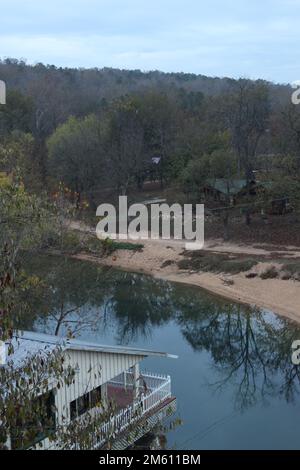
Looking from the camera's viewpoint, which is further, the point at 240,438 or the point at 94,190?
the point at 94,190

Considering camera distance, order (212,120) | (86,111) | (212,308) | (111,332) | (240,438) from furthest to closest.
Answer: (86,111), (212,120), (212,308), (111,332), (240,438)

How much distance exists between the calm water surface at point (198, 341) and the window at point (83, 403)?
274 cm

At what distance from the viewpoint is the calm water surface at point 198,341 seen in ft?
54.6

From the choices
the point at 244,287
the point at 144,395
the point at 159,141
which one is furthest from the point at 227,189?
the point at 144,395

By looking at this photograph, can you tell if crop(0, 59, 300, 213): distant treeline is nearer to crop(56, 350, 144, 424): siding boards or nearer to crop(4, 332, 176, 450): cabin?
crop(4, 332, 176, 450): cabin

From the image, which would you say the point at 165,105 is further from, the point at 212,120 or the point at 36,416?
the point at 36,416

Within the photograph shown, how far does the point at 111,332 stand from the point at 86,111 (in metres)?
50.2

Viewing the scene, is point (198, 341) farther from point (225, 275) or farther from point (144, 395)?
point (144, 395)

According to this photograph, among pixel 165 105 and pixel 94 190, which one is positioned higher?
pixel 165 105

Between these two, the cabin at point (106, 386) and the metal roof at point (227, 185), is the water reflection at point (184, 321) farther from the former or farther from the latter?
the metal roof at point (227, 185)

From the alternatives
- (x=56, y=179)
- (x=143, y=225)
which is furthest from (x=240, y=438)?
(x=56, y=179)

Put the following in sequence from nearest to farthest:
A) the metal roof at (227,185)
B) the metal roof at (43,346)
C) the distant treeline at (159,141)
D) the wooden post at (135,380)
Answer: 1. the metal roof at (43,346)
2. the wooden post at (135,380)
3. the metal roof at (227,185)
4. the distant treeline at (159,141)

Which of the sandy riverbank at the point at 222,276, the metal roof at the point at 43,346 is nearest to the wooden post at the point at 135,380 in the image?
the metal roof at the point at 43,346
